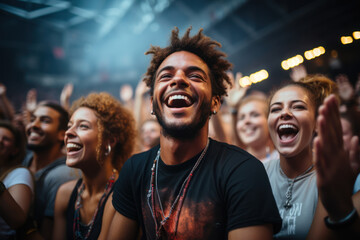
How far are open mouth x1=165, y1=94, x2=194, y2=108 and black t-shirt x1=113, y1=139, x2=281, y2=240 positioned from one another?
0.36m

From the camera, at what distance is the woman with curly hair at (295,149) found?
1688 millimetres

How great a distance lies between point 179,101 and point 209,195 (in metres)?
0.65

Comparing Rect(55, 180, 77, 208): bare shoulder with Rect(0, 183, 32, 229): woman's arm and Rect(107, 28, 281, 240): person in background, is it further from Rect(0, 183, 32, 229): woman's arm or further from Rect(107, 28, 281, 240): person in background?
Rect(107, 28, 281, 240): person in background

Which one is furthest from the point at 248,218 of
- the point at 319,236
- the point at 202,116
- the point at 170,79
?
the point at 170,79

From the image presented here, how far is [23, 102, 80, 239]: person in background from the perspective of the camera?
271 centimetres

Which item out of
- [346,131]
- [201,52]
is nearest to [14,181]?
[201,52]

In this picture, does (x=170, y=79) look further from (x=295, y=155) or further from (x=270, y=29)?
(x=270, y=29)

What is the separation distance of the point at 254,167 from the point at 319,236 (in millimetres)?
482

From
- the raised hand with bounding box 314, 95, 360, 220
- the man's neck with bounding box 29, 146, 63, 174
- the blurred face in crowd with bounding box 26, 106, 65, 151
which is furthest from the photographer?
the man's neck with bounding box 29, 146, 63, 174

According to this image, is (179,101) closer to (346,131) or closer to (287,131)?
(287,131)

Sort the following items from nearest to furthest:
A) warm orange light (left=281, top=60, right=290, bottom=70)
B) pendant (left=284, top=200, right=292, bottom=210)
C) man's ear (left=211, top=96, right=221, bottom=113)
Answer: pendant (left=284, top=200, right=292, bottom=210), man's ear (left=211, top=96, right=221, bottom=113), warm orange light (left=281, top=60, right=290, bottom=70)

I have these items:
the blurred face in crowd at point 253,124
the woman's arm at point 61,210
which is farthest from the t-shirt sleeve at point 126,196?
the blurred face in crowd at point 253,124

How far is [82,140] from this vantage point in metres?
2.29

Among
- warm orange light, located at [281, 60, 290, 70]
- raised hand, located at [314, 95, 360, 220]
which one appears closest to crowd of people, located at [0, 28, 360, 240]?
raised hand, located at [314, 95, 360, 220]
